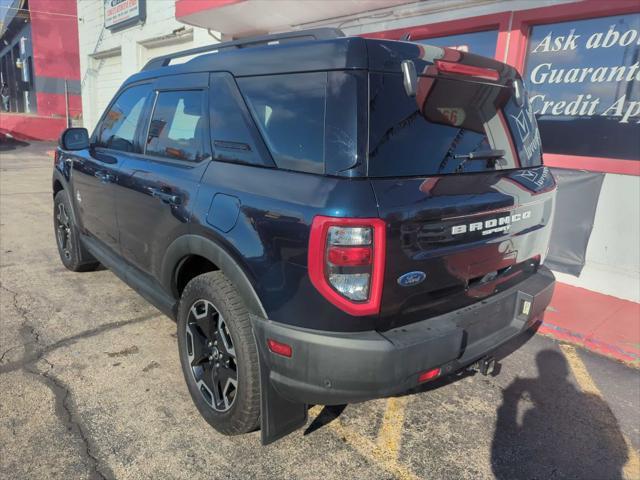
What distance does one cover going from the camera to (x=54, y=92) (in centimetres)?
2478

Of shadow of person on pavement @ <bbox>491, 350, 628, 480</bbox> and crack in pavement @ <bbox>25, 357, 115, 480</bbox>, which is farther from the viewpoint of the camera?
shadow of person on pavement @ <bbox>491, 350, 628, 480</bbox>

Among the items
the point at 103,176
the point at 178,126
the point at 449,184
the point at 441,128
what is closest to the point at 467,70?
the point at 441,128

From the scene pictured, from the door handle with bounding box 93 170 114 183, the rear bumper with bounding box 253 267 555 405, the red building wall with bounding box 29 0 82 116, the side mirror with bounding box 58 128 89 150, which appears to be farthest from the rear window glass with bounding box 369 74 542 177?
the red building wall with bounding box 29 0 82 116

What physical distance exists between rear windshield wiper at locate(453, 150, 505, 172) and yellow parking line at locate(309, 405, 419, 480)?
1500 mm

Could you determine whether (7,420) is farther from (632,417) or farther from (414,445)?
(632,417)

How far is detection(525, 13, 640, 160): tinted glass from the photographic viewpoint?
189 inches

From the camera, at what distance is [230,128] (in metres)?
2.45

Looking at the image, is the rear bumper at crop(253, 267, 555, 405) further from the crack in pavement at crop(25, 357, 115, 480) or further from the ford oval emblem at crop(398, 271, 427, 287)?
the crack in pavement at crop(25, 357, 115, 480)

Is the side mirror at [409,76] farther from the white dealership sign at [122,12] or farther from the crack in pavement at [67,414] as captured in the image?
the white dealership sign at [122,12]

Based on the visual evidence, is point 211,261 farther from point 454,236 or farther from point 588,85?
point 588,85

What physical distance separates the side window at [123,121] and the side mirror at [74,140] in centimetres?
13

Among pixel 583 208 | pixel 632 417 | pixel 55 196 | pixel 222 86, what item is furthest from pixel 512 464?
pixel 55 196

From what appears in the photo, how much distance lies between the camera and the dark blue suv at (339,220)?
74.7 inches

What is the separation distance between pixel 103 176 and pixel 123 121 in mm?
452
